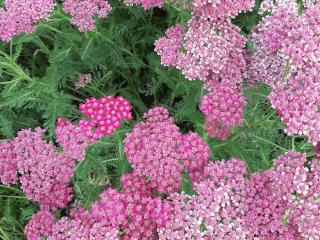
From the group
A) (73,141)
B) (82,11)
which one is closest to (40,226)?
(73,141)

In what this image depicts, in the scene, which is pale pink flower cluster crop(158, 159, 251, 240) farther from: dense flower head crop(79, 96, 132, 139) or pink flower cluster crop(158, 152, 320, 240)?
dense flower head crop(79, 96, 132, 139)

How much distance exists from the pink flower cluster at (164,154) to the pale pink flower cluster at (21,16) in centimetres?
144

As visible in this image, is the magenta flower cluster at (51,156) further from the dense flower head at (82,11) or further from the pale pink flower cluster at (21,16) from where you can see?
the pale pink flower cluster at (21,16)

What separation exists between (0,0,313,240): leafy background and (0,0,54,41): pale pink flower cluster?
6.8 inches

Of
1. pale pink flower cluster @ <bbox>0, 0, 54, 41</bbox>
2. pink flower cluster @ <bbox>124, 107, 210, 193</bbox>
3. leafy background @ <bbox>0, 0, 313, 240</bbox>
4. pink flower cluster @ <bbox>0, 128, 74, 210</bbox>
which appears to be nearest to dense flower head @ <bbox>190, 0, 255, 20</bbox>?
leafy background @ <bbox>0, 0, 313, 240</bbox>

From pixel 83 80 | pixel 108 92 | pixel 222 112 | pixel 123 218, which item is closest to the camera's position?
pixel 123 218

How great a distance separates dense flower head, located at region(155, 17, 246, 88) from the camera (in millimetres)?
4254

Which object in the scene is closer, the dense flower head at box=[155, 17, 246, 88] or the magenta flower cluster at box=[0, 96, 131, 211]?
the magenta flower cluster at box=[0, 96, 131, 211]

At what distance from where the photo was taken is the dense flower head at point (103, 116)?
12.8ft

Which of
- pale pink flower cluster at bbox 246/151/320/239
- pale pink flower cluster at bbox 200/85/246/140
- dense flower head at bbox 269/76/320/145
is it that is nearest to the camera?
pale pink flower cluster at bbox 246/151/320/239

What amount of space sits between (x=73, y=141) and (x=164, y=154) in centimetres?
79

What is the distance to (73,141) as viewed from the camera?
3916 mm

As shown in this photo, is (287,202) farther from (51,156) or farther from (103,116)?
(51,156)

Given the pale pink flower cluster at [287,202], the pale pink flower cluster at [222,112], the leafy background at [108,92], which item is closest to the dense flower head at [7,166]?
the leafy background at [108,92]
